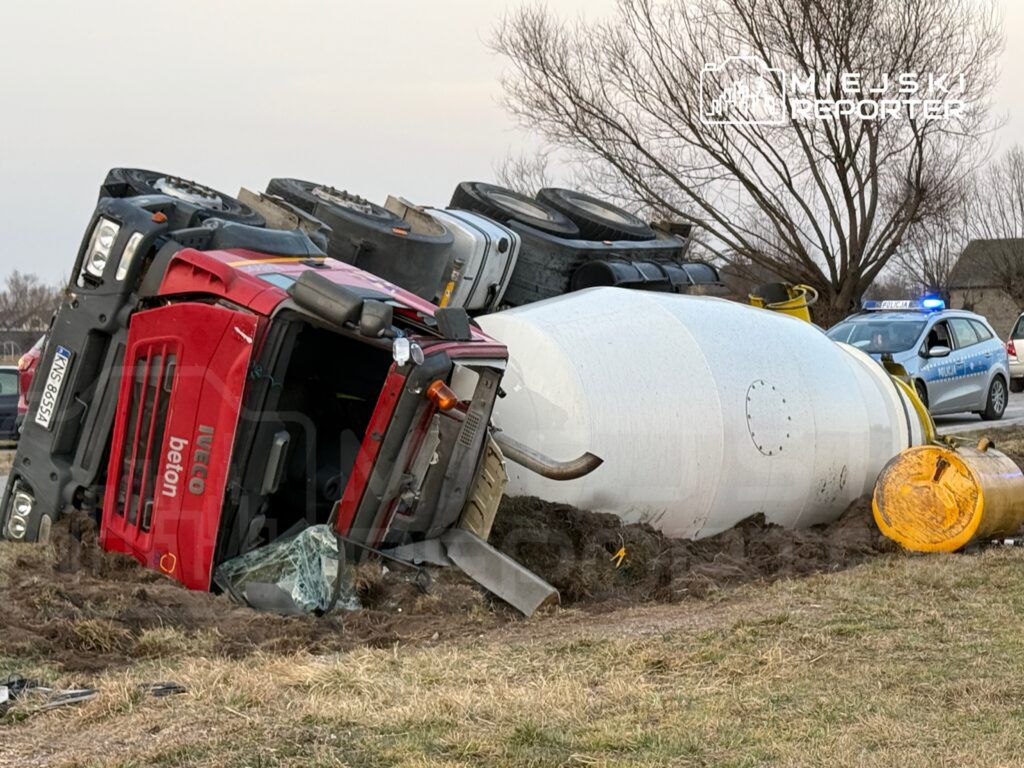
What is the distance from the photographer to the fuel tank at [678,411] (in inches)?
336

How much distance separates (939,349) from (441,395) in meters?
13.4

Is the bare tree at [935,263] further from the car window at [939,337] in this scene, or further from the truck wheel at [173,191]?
the truck wheel at [173,191]

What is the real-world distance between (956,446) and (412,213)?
415cm

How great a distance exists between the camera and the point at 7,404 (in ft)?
71.8

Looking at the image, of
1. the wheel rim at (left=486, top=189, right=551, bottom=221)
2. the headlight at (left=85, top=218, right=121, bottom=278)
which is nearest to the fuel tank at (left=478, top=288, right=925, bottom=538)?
the wheel rim at (left=486, top=189, right=551, bottom=221)

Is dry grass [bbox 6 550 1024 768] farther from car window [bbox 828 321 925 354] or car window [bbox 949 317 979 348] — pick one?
car window [bbox 949 317 979 348]

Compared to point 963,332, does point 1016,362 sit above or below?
below

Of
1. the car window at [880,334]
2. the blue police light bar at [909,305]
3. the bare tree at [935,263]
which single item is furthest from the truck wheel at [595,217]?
the bare tree at [935,263]

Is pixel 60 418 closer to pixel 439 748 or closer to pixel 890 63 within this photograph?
pixel 439 748

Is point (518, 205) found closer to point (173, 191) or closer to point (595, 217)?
point (595, 217)

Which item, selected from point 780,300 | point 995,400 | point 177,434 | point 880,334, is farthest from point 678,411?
point 995,400

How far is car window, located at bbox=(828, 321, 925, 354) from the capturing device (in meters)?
19.0

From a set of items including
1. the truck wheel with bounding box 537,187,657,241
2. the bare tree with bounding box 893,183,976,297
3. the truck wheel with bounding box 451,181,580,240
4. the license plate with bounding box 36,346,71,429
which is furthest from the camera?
the bare tree with bounding box 893,183,976,297

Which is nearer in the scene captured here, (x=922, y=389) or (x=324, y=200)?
(x=324, y=200)
